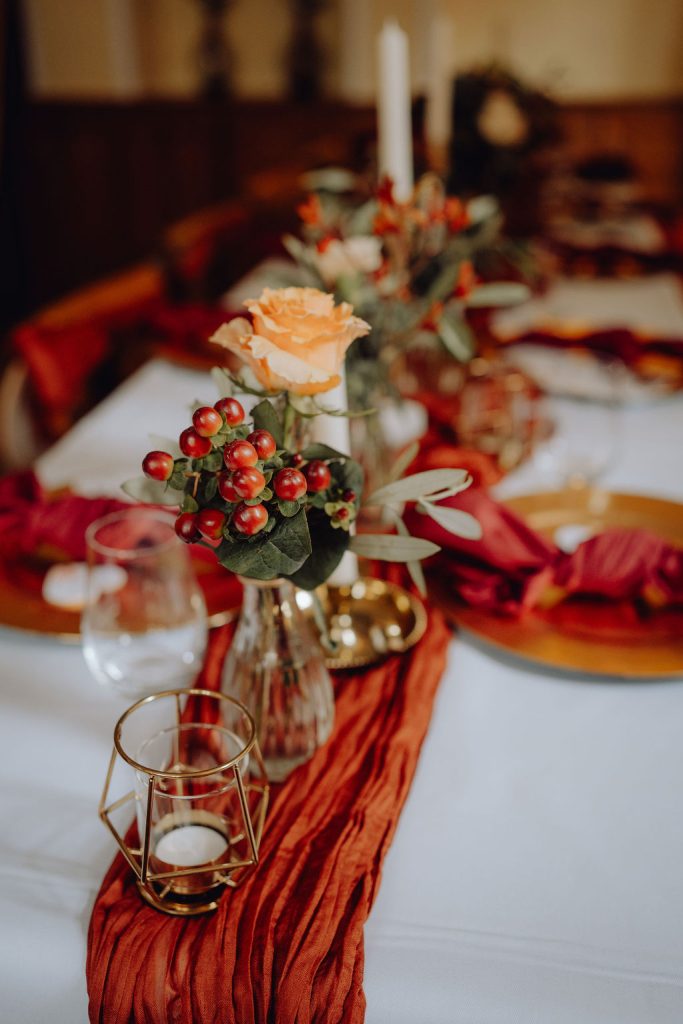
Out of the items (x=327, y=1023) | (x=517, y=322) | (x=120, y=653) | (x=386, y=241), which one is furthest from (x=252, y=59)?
(x=327, y=1023)

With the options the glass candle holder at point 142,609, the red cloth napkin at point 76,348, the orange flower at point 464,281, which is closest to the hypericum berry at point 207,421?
the glass candle holder at point 142,609

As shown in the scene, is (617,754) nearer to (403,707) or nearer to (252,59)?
(403,707)

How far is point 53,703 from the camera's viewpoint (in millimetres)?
871

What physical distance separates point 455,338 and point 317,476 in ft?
1.85

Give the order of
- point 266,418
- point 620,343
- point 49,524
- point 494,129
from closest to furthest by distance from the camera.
Result: point 266,418, point 49,524, point 620,343, point 494,129

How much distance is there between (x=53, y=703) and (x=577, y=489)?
→ 0.72 metres

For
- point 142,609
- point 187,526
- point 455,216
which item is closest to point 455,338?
point 455,216

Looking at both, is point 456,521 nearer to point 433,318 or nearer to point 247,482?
point 247,482

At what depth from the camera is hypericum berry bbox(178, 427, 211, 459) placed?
61 cm

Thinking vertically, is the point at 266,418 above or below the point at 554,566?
above

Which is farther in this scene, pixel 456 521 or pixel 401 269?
pixel 401 269

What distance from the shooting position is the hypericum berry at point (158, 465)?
61 centimetres

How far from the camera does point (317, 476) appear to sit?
0.66 m

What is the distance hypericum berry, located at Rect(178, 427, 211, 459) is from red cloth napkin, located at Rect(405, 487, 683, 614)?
39 centimetres
